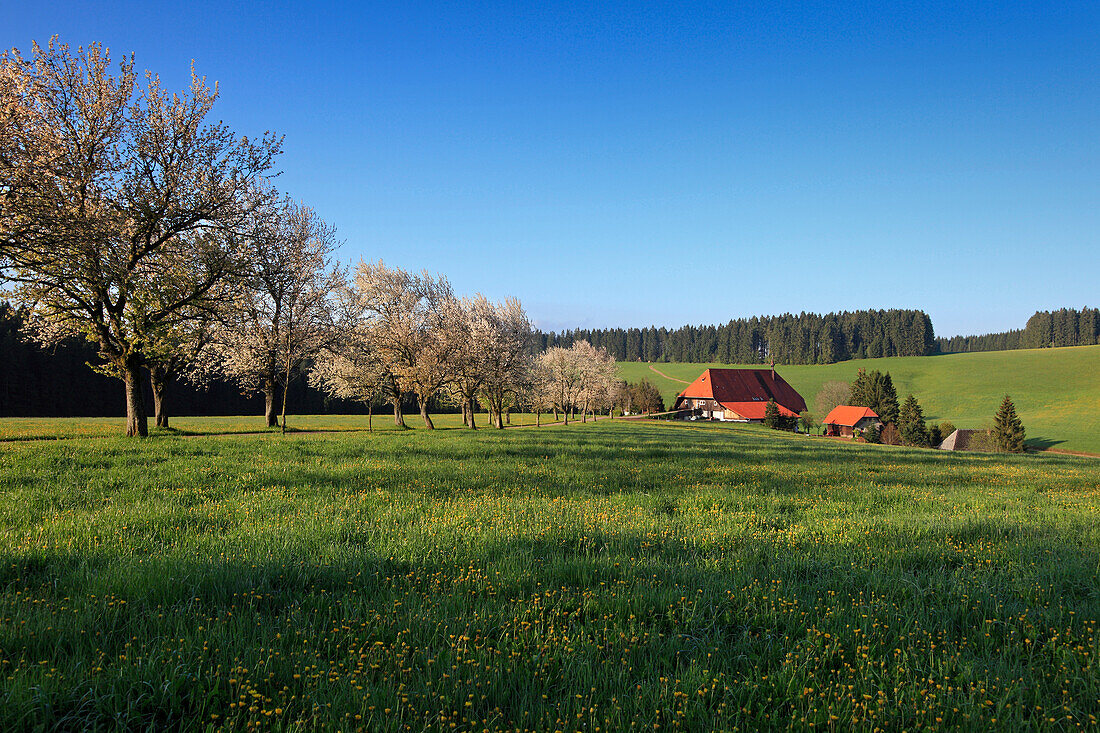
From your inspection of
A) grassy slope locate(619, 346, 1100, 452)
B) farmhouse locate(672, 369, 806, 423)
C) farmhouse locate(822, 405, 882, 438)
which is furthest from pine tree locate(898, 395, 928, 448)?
farmhouse locate(672, 369, 806, 423)

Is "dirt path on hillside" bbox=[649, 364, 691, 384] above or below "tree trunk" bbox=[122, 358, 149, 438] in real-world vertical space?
above

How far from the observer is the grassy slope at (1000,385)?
6981 centimetres

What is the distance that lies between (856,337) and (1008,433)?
112 m

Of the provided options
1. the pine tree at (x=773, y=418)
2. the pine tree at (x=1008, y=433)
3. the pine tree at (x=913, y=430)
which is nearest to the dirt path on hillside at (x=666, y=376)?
the pine tree at (x=773, y=418)

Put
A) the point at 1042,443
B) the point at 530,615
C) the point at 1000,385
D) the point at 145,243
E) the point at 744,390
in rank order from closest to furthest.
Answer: the point at 530,615
the point at 145,243
the point at 1042,443
the point at 1000,385
the point at 744,390

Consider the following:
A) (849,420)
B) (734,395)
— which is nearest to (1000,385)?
(849,420)

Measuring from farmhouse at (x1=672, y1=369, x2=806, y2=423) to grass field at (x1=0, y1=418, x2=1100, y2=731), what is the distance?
103181 mm

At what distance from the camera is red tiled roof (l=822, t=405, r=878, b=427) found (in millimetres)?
82438

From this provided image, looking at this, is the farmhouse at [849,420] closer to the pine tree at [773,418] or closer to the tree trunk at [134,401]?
the pine tree at [773,418]

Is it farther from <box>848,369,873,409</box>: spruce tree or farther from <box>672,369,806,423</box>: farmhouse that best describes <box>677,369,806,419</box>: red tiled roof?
<box>848,369,873,409</box>: spruce tree

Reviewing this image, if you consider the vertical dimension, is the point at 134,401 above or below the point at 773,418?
above

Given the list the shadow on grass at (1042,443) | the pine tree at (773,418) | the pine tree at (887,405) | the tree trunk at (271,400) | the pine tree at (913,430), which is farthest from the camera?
the pine tree at (773,418)

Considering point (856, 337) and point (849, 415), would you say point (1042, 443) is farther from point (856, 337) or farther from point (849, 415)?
point (856, 337)

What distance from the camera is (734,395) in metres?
112
